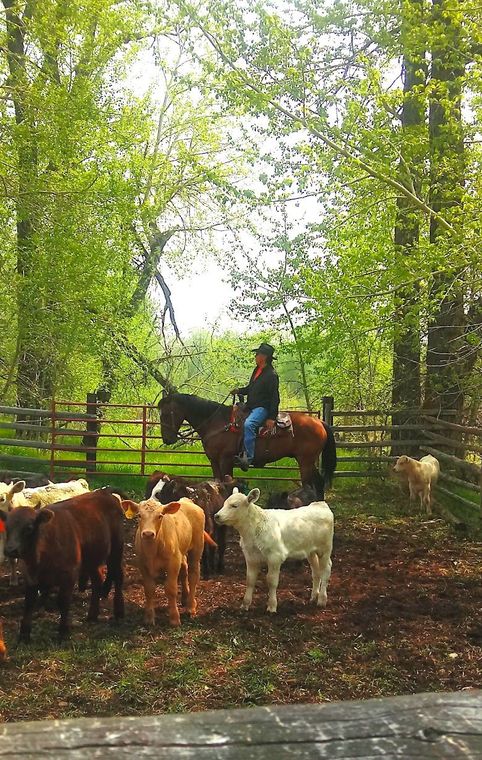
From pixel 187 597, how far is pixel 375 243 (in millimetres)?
9058

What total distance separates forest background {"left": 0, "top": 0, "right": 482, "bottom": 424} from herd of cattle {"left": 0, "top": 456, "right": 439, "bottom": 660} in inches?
165

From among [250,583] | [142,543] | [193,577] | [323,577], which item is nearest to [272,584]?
[250,583]

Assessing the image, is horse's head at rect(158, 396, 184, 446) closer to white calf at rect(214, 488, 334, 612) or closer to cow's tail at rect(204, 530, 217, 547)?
cow's tail at rect(204, 530, 217, 547)

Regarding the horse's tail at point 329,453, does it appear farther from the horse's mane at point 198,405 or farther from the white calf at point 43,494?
the white calf at point 43,494

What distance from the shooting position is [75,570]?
572 cm

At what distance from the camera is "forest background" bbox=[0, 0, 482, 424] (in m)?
9.91

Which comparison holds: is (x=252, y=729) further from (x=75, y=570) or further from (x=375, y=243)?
(x=375, y=243)

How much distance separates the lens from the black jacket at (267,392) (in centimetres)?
1048

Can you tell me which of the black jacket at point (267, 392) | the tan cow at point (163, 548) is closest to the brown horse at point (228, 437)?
the black jacket at point (267, 392)

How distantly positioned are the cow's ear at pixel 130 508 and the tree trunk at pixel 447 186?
4.79 meters

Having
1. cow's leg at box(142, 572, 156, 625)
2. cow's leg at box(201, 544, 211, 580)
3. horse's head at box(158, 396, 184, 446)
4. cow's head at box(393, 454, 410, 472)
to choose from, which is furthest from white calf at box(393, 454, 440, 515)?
cow's leg at box(142, 572, 156, 625)

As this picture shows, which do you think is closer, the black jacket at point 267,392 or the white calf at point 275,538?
the white calf at point 275,538

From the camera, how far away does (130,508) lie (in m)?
6.28

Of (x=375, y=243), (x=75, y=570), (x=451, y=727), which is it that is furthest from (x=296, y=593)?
(x=375, y=243)
